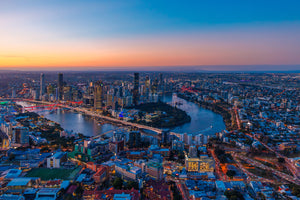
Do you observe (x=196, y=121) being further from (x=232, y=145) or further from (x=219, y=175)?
(x=219, y=175)

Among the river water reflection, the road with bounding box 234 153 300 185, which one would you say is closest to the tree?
the road with bounding box 234 153 300 185

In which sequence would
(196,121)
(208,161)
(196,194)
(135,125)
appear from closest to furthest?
(196,194)
(208,161)
(135,125)
(196,121)

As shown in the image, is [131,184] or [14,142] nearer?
[131,184]

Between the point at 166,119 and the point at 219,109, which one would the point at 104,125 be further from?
the point at 219,109

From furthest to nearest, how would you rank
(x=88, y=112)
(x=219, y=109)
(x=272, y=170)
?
(x=219, y=109)
(x=88, y=112)
(x=272, y=170)

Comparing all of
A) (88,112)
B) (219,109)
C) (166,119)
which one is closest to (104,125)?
(166,119)

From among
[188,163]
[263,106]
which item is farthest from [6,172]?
[263,106]

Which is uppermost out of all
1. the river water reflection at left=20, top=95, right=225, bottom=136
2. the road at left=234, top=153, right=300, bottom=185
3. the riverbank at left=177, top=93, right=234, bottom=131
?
the riverbank at left=177, top=93, right=234, bottom=131

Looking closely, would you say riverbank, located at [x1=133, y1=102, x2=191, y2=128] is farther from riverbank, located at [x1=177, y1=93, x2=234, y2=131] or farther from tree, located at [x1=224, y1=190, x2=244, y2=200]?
tree, located at [x1=224, y1=190, x2=244, y2=200]
